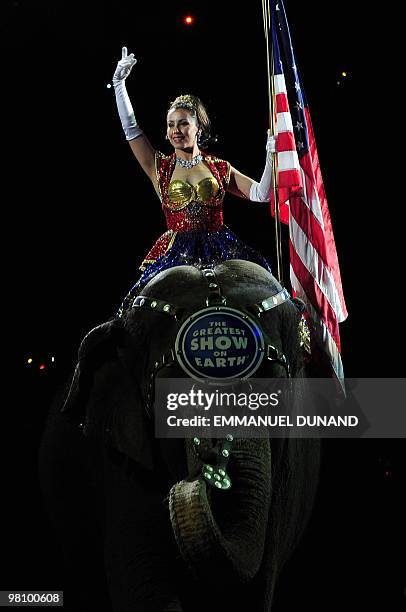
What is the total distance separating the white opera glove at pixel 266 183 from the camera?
144 inches

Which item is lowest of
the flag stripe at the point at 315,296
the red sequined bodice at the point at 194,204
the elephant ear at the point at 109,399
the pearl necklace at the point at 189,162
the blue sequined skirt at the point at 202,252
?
the elephant ear at the point at 109,399

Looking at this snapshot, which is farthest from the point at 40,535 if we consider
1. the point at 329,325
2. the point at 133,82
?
the point at 133,82

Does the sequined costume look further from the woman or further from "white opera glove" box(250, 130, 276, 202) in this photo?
"white opera glove" box(250, 130, 276, 202)

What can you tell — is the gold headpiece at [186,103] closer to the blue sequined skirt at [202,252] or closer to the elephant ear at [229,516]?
the blue sequined skirt at [202,252]

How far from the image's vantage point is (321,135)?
448 centimetres

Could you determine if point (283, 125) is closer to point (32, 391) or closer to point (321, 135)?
point (321, 135)

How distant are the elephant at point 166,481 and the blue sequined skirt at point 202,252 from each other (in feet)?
0.82

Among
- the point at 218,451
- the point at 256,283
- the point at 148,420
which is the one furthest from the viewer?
the point at 256,283

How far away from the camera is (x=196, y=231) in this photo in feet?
11.8

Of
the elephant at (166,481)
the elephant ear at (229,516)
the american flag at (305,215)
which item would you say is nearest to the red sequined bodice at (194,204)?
the american flag at (305,215)

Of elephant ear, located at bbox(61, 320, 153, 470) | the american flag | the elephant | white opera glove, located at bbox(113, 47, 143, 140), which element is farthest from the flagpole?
elephant ear, located at bbox(61, 320, 153, 470)

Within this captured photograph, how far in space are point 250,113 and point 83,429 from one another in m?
1.82

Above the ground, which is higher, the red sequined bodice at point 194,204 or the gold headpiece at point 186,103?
the gold headpiece at point 186,103

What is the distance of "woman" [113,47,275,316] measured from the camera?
3.55m
